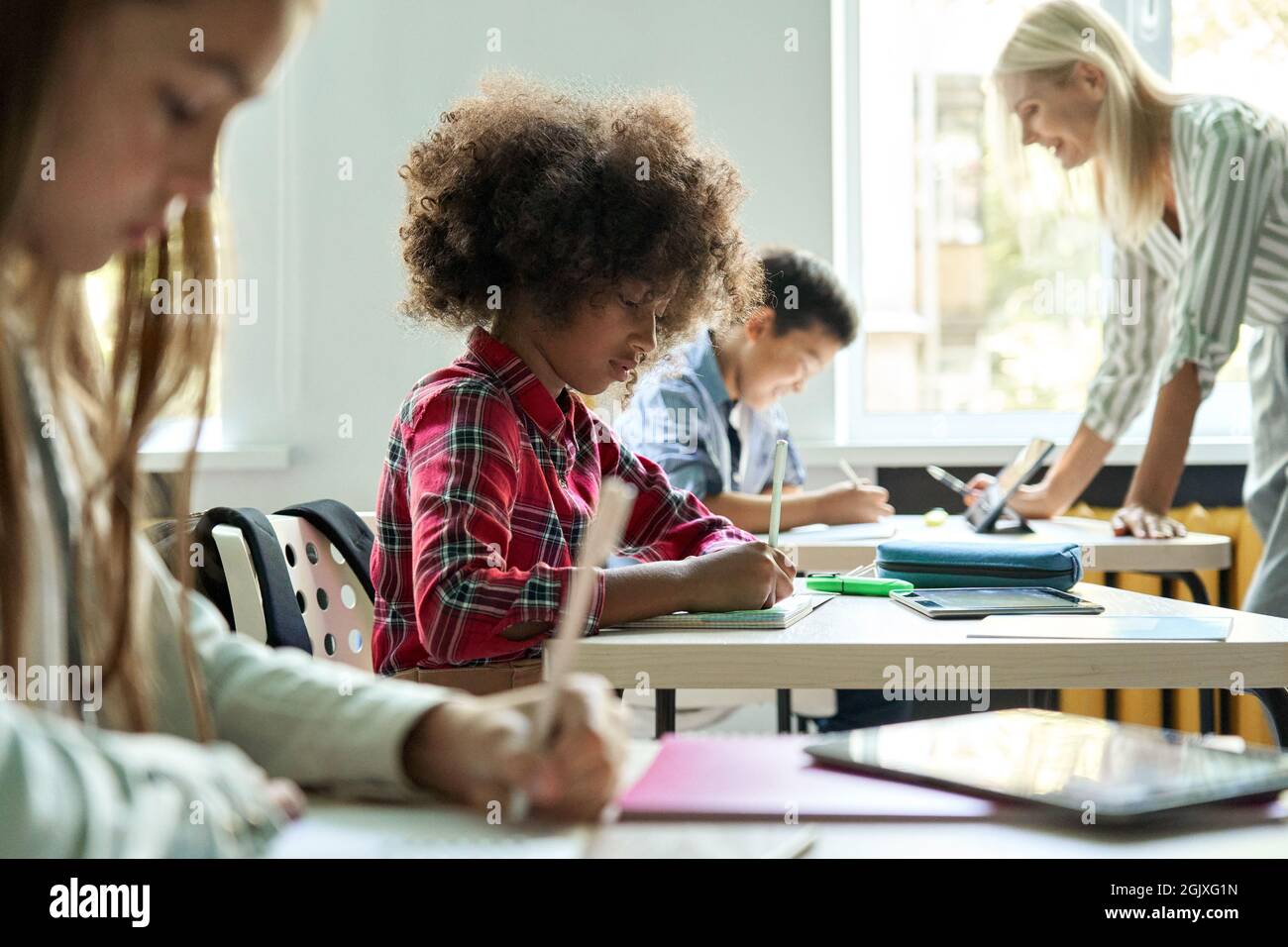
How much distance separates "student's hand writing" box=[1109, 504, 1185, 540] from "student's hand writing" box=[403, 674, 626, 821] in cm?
184

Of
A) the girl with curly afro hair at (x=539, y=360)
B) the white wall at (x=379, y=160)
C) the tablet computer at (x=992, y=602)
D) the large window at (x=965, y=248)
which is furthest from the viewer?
the large window at (x=965, y=248)

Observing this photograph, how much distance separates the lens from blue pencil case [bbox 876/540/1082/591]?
1.48 metres

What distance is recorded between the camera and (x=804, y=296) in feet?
8.59

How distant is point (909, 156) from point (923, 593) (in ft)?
7.33

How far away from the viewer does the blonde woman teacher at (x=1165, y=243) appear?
83.4 inches

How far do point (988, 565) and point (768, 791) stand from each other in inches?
38.8

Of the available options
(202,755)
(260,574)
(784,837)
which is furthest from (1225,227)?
(202,755)

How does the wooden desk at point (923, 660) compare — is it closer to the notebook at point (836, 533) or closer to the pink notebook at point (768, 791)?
the pink notebook at point (768, 791)

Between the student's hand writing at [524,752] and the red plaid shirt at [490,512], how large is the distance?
2.05 feet

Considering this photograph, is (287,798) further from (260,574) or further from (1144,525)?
(1144,525)

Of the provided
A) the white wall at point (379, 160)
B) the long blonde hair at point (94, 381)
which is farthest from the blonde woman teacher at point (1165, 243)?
the long blonde hair at point (94, 381)

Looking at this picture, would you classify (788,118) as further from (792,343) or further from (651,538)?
(651,538)
